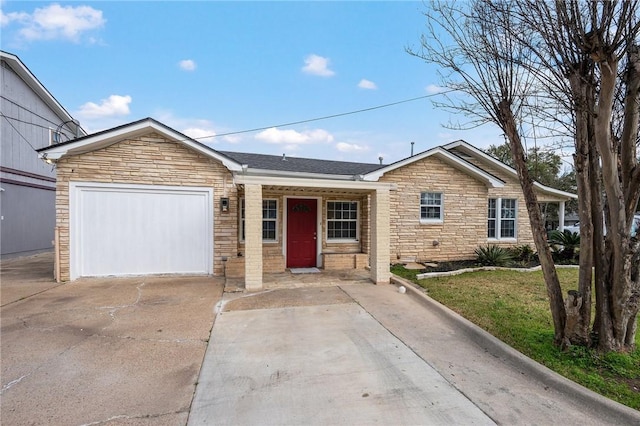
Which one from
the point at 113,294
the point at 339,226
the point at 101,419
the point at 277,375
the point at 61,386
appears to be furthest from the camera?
the point at 339,226

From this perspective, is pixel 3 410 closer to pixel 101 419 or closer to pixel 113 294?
pixel 101 419

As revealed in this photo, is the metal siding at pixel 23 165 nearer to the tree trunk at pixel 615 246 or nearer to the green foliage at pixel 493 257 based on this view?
the tree trunk at pixel 615 246

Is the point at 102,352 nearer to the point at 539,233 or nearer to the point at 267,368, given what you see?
the point at 267,368

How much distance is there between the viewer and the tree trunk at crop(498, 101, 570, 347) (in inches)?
155

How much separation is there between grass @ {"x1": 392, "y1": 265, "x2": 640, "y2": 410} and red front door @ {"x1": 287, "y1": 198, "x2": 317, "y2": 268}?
2867 millimetres

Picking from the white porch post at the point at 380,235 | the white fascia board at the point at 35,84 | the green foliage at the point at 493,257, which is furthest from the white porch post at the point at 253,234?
the white fascia board at the point at 35,84

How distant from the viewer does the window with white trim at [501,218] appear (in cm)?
1229

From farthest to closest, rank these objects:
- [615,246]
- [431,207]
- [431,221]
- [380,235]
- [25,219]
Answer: [25,219] → [431,207] → [431,221] → [380,235] → [615,246]

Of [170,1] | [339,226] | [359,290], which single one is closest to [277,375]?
[359,290]

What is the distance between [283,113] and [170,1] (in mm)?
5373

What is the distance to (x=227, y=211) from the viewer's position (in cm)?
884

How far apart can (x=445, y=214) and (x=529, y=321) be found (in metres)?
6.71

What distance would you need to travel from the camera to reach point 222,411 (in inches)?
109

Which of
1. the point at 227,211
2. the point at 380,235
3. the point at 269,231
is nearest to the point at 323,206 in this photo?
the point at 269,231
